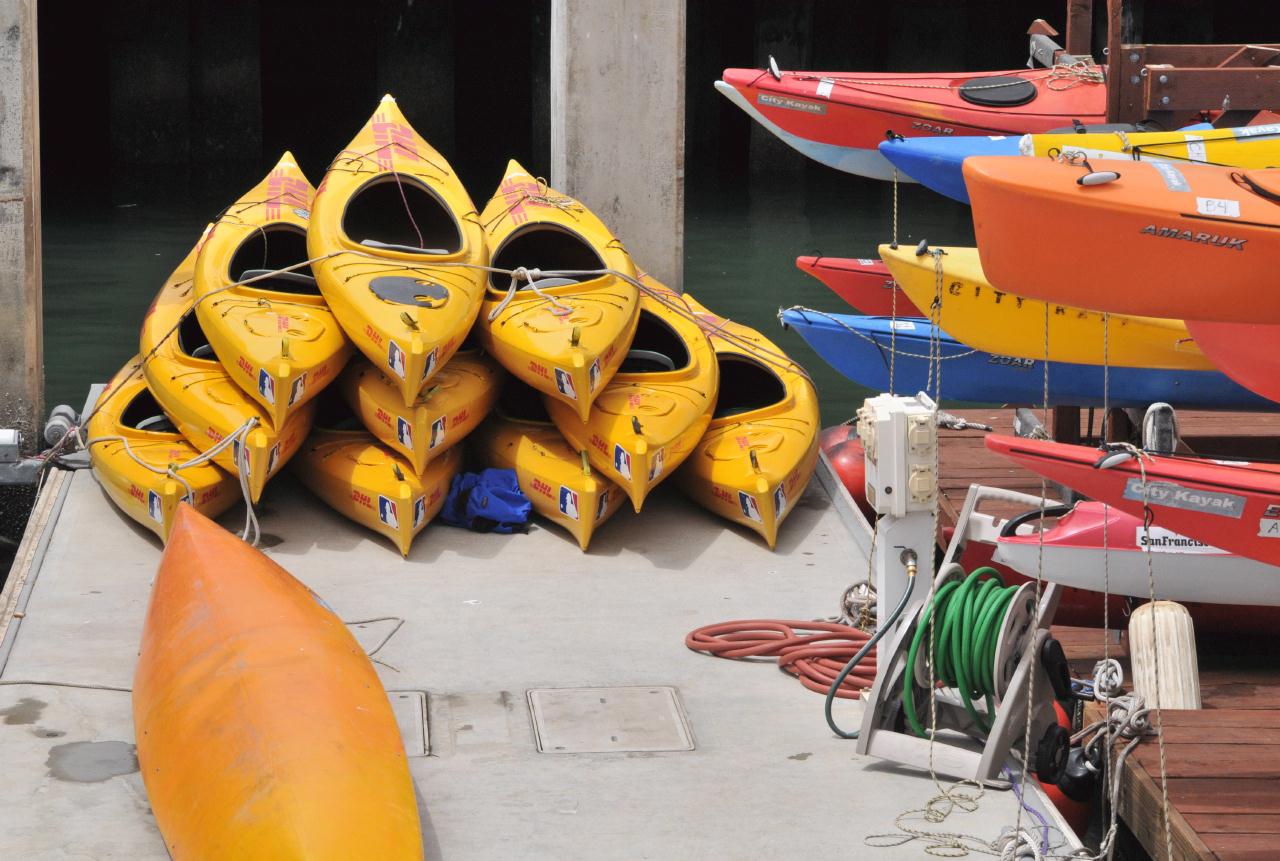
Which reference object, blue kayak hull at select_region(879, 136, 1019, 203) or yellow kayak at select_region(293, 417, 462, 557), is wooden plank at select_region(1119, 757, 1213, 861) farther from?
blue kayak hull at select_region(879, 136, 1019, 203)

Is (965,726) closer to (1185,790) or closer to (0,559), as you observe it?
(1185,790)

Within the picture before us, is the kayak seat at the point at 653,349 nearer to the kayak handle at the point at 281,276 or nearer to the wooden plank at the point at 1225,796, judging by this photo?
the kayak handle at the point at 281,276

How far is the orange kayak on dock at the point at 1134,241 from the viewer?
5.53 meters

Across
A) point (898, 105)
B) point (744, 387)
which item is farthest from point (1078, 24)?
point (744, 387)

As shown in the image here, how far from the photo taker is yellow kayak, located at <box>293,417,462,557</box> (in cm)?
669

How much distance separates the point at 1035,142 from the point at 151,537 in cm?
421

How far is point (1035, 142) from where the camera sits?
25.6 ft

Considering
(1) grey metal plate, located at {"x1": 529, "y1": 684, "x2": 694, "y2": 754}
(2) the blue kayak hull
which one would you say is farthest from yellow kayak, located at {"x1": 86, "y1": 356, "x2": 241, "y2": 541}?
(2) the blue kayak hull

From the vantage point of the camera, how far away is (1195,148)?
764 cm

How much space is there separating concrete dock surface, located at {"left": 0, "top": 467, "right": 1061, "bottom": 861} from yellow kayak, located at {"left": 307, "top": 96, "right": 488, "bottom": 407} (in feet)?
2.59

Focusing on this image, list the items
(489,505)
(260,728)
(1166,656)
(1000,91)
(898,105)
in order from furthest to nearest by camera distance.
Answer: (898,105), (1000,91), (489,505), (1166,656), (260,728)

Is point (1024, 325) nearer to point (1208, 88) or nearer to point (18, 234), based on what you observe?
point (1208, 88)

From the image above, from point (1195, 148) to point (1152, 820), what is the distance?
3.81 m

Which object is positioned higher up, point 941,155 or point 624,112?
point 624,112
